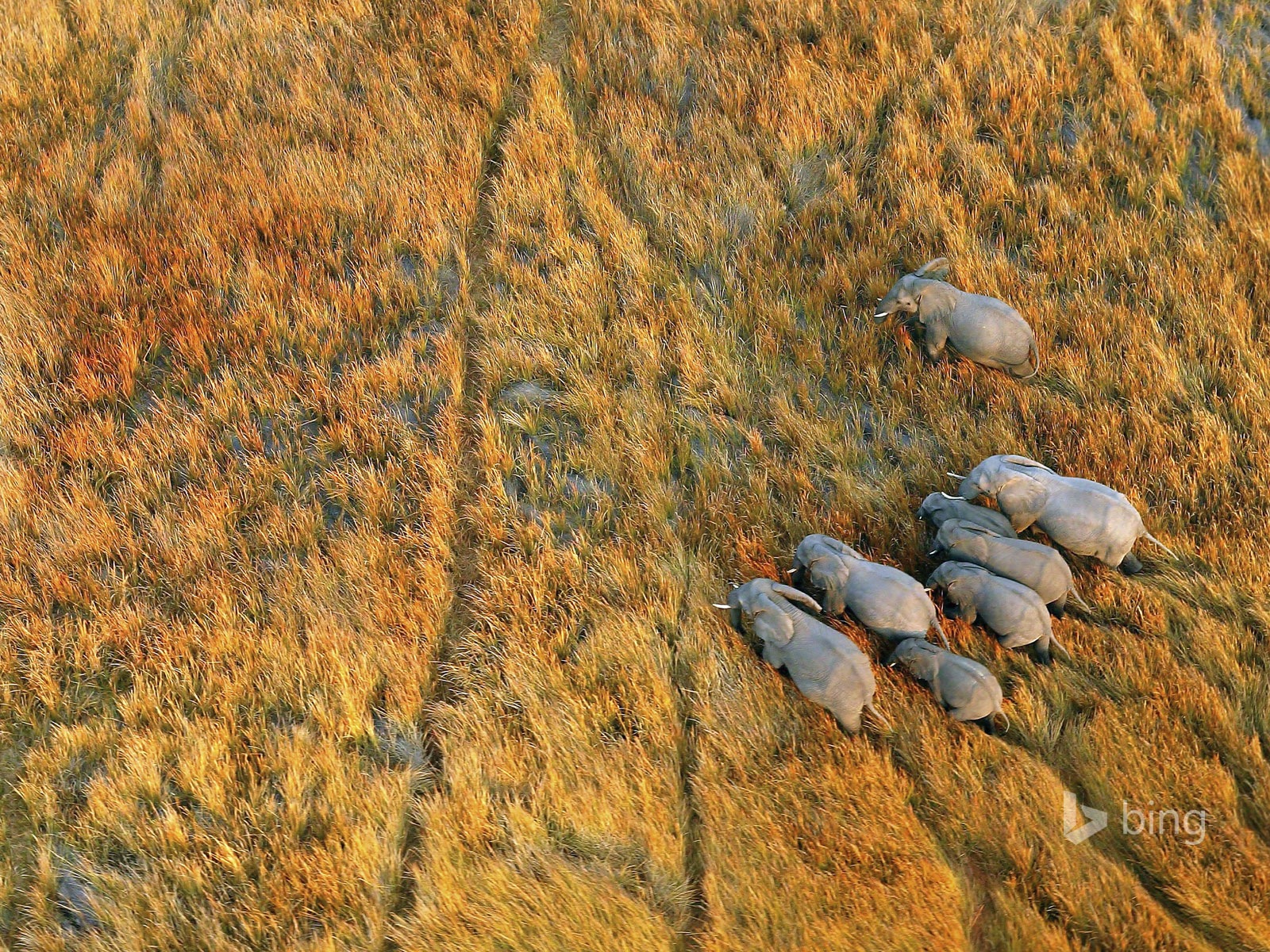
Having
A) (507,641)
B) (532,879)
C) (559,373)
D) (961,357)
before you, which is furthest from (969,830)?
(559,373)

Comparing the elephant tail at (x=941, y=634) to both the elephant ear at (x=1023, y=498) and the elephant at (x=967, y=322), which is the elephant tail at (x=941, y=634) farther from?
the elephant at (x=967, y=322)

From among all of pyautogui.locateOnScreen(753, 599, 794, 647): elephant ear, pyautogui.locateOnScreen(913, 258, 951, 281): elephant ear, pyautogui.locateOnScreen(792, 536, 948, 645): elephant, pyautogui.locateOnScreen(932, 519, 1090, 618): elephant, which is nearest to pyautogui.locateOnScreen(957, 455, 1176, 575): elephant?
pyautogui.locateOnScreen(932, 519, 1090, 618): elephant

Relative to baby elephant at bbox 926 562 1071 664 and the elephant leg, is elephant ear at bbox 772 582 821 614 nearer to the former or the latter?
the elephant leg

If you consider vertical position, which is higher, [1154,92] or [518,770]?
[1154,92]

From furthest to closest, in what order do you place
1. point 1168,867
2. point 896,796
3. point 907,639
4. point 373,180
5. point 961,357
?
point 373,180
point 961,357
point 907,639
point 896,796
point 1168,867

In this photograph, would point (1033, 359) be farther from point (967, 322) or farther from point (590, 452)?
point (590, 452)

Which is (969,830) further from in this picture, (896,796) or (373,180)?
(373,180)
